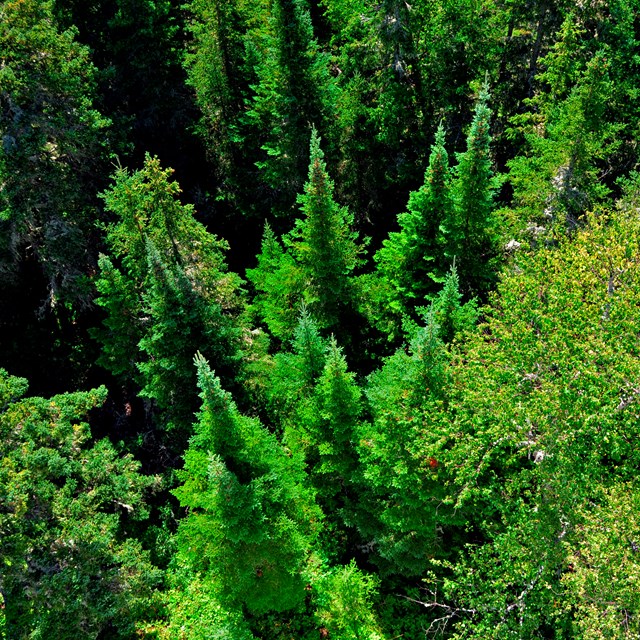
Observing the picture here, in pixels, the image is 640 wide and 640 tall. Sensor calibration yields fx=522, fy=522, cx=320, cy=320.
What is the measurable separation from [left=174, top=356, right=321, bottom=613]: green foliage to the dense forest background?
0.36 ft

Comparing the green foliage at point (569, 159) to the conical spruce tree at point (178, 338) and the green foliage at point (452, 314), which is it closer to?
the green foliage at point (452, 314)

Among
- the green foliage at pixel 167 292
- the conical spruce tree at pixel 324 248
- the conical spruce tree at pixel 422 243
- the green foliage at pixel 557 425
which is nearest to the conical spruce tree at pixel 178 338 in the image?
the green foliage at pixel 167 292

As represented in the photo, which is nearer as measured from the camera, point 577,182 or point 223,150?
point 577,182

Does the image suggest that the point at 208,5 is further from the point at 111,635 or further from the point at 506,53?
the point at 111,635

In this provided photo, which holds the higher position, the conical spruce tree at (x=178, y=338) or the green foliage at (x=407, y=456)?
the conical spruce tree at (x=178, y=338)

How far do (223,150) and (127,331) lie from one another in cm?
1285

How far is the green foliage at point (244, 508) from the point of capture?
15.0 m

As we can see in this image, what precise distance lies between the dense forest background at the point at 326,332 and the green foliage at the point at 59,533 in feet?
0.33

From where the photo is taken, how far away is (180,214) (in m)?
19.5

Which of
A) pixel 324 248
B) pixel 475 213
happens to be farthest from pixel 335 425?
pixel 475 213

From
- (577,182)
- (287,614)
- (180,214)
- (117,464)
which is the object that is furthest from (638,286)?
(117,464)

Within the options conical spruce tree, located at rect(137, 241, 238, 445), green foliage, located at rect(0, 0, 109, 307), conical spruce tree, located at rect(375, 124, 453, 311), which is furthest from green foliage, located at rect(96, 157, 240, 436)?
conical spruce tree, located at rect(375, 124, 453, 311)

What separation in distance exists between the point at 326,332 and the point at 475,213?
7.62 metres

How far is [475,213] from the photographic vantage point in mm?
19188
